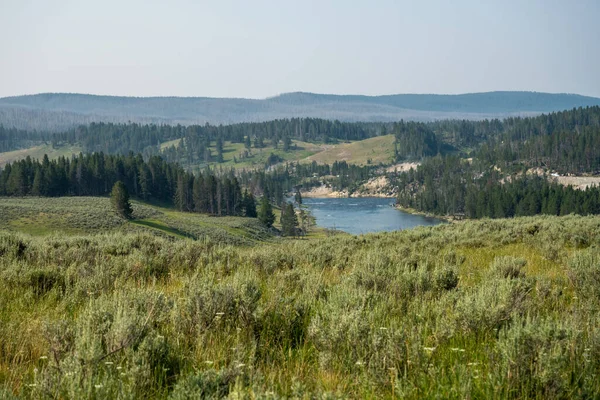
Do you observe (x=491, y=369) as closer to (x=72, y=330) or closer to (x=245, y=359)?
(x=245, y=359)

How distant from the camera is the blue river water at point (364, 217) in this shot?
12412 centimetres

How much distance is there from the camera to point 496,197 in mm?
131750

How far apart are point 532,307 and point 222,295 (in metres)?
3.83

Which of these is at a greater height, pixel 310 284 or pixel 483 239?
pixel 310 284

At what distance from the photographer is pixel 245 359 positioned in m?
4.34

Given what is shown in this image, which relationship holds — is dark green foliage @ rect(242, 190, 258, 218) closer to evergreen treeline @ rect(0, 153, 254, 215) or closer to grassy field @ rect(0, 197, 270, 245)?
evergreen treeline @ rect(0, 153, 254, 215)

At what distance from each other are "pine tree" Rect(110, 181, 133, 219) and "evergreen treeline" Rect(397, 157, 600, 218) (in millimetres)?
89685

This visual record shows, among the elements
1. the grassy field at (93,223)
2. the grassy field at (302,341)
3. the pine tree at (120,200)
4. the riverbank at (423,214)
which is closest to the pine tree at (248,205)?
the grassy field at (93,223)

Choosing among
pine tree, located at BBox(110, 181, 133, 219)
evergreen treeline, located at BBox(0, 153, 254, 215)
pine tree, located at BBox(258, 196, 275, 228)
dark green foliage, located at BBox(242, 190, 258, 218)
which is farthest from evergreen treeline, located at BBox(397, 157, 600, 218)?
pine tree, located at BBox(110, 181, 133, 219)

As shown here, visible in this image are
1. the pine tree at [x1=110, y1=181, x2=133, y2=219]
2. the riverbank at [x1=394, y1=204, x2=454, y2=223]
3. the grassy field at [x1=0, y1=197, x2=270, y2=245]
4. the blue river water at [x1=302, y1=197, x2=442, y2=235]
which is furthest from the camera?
the riverbank at [x1=394, y1=204, x2=454, y2=223]

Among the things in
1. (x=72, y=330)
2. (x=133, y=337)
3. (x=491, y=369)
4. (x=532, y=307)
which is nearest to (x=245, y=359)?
(x=133, y=337)

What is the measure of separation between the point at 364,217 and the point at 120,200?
265ft

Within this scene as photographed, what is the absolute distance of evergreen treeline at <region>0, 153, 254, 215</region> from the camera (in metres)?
116

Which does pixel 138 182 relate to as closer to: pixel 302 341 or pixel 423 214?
pixel 423 214
